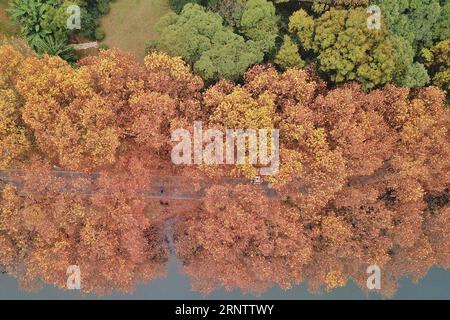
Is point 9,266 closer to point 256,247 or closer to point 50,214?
point 50,214

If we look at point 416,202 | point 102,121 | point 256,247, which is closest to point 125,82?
point 102,121

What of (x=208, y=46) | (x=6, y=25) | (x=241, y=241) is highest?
(x=6, y=25)

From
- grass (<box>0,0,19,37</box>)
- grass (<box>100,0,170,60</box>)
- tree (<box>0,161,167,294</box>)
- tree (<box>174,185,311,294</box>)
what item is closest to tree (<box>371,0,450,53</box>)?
tree (<box>174,185,311,294</box>)

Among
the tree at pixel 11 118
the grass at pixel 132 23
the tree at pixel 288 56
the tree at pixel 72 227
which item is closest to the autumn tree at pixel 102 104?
the tree at pixel 11 118

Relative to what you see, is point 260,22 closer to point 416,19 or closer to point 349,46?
point 349,46

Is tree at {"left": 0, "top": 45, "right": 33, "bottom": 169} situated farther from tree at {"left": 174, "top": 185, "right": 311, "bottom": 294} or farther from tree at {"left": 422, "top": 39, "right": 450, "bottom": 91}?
tree at {"left": 422, "top": 39, "right": 450, "bottom": 91}

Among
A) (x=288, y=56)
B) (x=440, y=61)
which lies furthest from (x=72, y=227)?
(x=440, y=61)
